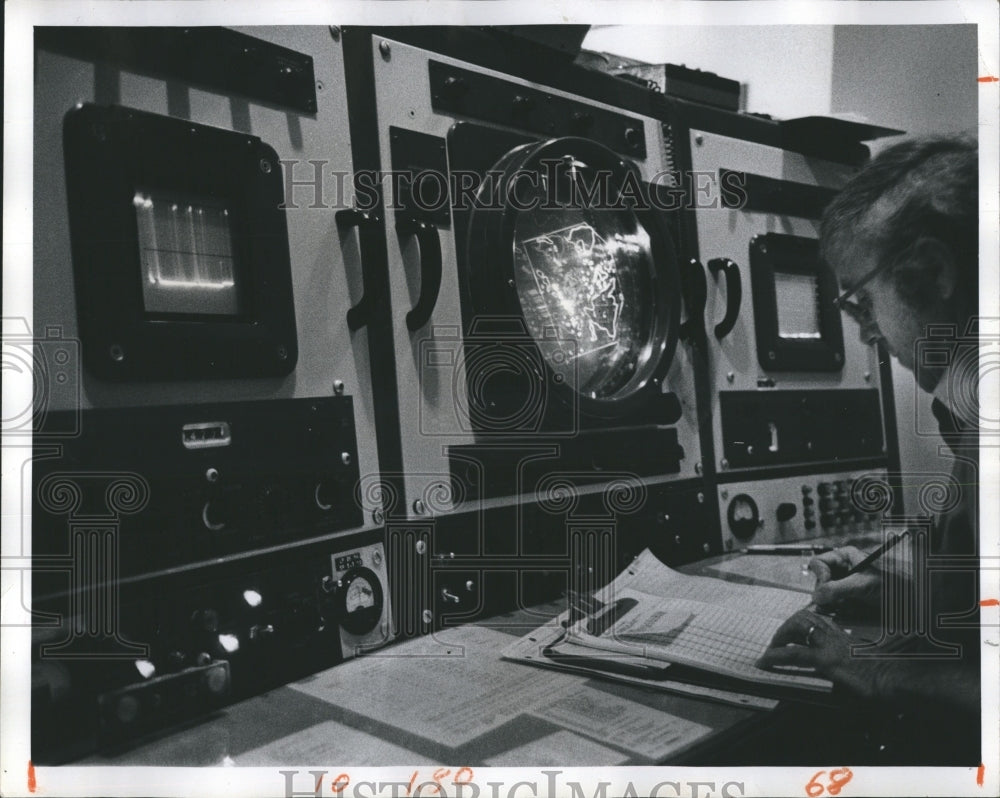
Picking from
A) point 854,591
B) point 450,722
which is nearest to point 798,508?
point 854,591

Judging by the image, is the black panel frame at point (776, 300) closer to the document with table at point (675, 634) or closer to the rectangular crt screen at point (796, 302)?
the rectangular crt screen at point (796, 302)

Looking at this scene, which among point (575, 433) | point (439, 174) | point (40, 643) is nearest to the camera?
point (40, 643)

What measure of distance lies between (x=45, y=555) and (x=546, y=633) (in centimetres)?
79

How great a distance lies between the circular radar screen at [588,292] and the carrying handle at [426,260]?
0.20 meters

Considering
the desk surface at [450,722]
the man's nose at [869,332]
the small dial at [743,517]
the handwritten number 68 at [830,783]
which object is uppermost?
the man's nose at [869,332]

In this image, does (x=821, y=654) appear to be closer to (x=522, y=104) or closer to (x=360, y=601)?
(x=360, y=601)

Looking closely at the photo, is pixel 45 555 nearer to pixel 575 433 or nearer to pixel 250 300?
pixel 250 300

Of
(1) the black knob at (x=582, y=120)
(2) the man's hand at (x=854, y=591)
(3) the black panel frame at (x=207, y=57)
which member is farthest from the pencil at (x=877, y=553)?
(3) the black panel frame at (x=207, y=57)

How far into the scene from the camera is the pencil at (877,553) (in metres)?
1.51

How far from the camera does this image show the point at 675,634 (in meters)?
1.40

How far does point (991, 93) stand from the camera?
1488 millimetres

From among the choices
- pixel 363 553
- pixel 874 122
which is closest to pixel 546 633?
pixel 363 553

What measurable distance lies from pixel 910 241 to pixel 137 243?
138 centimetres

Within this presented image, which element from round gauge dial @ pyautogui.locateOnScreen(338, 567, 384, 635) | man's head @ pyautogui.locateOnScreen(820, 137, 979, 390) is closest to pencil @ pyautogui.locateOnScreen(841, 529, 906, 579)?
man's head @ pyautogui.locateOnScreen(820, 137, 979, 390)
